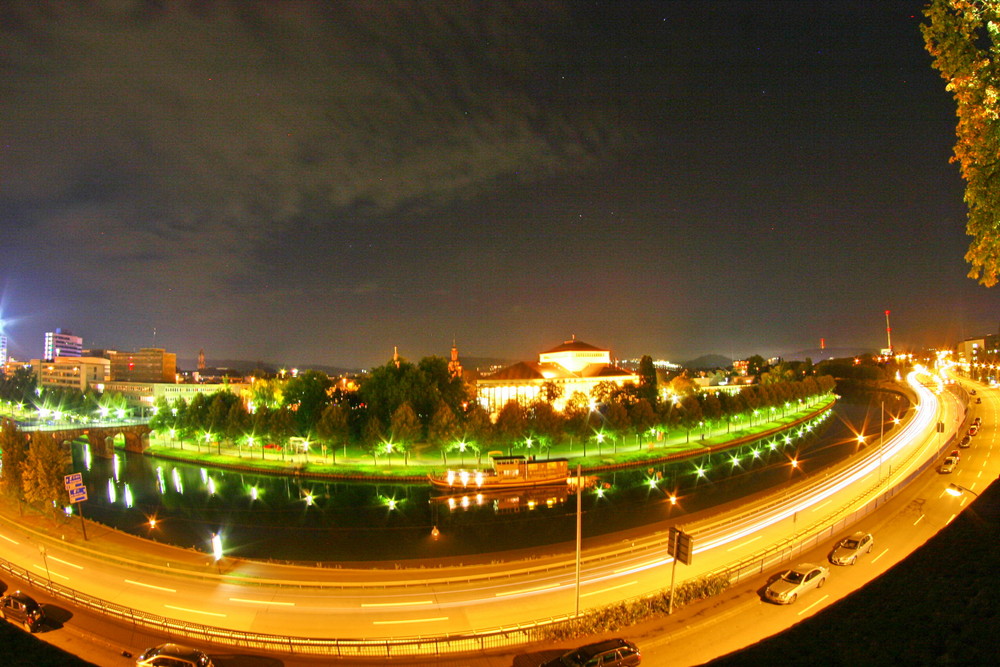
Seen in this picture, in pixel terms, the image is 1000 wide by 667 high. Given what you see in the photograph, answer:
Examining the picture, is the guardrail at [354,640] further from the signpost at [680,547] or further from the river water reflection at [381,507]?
the river water reflection at [381,507]

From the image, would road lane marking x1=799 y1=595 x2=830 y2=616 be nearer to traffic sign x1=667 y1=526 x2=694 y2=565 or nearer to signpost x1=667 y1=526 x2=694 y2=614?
signpost x1=667 y1=526 x2=694 y2=614

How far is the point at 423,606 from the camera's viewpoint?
1302cm

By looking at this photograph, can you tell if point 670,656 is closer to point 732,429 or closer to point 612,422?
point 612,422

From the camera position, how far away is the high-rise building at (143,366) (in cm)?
9781

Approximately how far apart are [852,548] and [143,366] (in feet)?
372

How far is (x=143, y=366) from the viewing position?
9844cm

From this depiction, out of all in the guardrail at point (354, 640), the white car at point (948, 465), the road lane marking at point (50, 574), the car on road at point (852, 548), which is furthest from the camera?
the white car at point (948, 465)

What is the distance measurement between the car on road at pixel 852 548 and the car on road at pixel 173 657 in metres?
14.5

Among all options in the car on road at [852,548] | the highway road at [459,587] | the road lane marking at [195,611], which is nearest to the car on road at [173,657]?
the highway road at [459,587]

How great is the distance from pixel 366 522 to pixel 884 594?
2308 cm

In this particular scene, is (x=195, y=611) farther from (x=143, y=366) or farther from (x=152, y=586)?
(x=143, y=366)

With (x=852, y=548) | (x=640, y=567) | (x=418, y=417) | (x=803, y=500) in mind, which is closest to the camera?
(x=852, y=548)

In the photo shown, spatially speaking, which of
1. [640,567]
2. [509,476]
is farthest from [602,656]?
[509,476]

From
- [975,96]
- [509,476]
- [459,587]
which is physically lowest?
[509,476]
